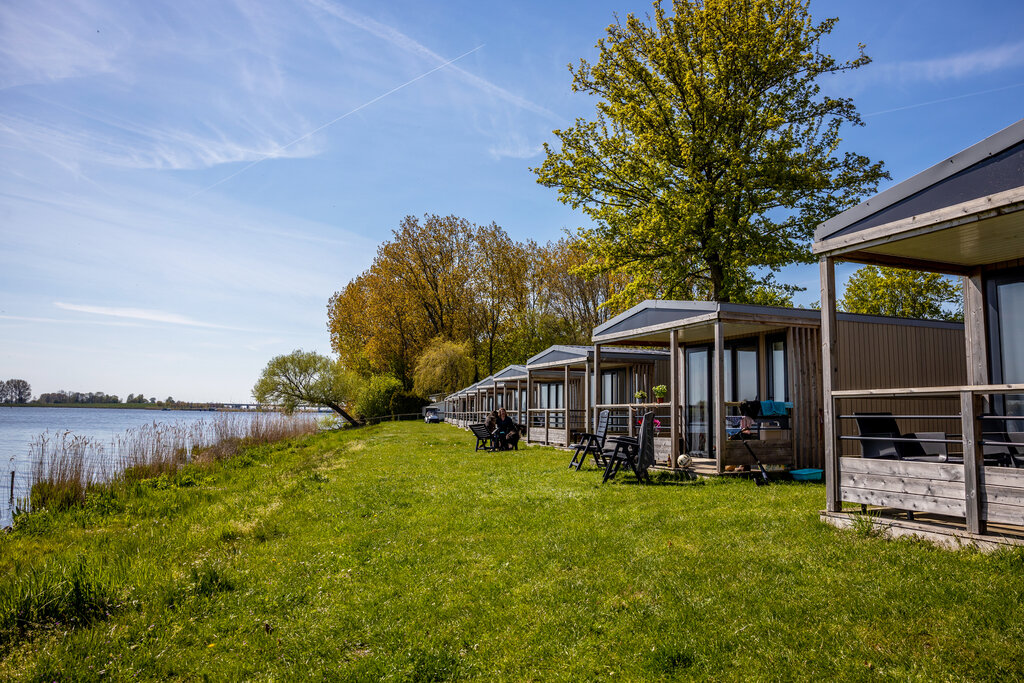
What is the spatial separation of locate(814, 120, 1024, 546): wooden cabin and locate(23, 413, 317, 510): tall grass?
12.1 meters

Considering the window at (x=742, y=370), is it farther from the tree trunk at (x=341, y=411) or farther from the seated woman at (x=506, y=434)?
the tree trunk at (x=341, y=411)

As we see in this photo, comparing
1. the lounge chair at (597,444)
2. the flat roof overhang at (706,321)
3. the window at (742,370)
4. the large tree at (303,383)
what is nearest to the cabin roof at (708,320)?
the flat roof overhang at (706,321)

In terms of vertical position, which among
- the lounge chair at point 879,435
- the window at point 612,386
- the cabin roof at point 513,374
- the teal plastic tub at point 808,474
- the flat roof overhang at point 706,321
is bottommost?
the teal plastic tub at point 808,474

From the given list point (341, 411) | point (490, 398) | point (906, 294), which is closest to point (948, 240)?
point (906, 294)

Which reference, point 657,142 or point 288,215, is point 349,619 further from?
point 288,215

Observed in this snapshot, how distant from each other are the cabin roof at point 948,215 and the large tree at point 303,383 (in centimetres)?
4189

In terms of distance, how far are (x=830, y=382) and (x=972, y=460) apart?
5.12ft

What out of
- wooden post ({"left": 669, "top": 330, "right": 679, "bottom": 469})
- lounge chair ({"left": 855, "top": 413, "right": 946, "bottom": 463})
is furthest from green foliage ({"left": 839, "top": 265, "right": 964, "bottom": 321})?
lounge chair ({"left": 855, "top": 413, "right": 946, "bottom": 463})

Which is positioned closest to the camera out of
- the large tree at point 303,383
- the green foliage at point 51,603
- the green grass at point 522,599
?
the green grass at point 522,599

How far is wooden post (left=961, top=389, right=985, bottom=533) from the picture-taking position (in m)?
5.05

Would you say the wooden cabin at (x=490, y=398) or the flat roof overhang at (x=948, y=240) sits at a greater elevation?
the flat roof overhang at (x=948, y=240)

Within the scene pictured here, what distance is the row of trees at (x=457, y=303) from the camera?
40094 millimetres

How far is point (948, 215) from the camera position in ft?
18.0

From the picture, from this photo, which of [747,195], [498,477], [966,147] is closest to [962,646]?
[966,147]
